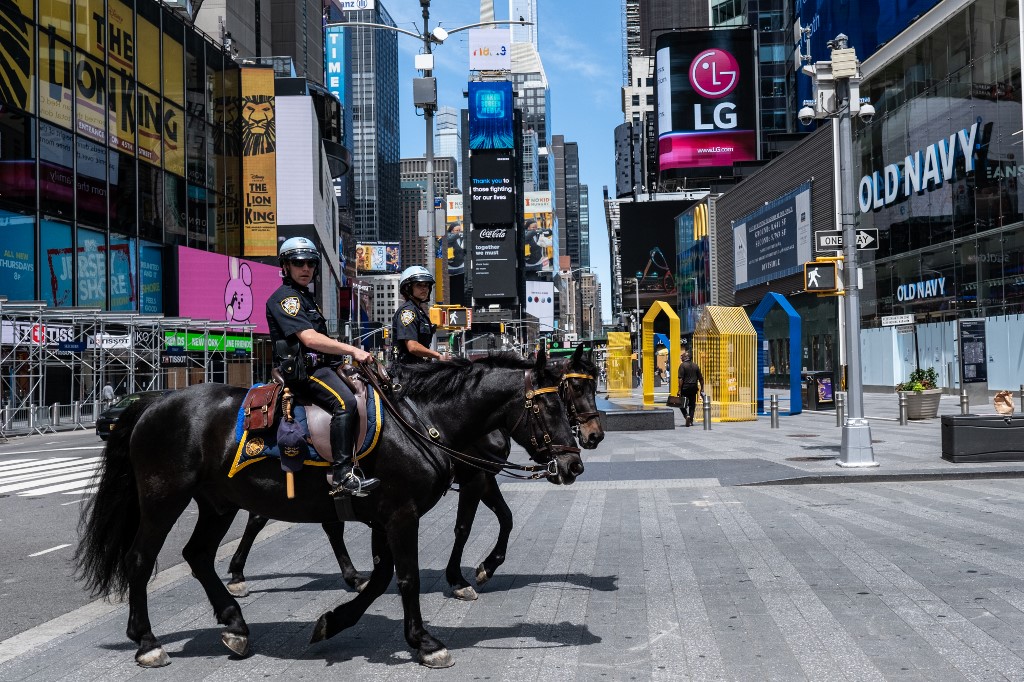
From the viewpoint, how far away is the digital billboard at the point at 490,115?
173625 mm

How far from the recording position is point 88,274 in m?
43.6

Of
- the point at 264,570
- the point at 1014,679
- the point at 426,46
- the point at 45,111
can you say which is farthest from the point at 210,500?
the point at 45,111

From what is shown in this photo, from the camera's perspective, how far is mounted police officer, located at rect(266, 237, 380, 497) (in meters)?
6.00

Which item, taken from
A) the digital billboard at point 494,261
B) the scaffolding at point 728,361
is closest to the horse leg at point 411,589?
the scaffolding at point 728,361

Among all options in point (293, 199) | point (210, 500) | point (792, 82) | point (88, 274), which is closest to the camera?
point (210, 500)

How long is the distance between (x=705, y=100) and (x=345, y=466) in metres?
92.5

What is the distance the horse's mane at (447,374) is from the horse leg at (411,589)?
3.31 feet

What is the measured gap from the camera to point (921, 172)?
44875 mm

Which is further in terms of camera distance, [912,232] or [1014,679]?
[912,232]

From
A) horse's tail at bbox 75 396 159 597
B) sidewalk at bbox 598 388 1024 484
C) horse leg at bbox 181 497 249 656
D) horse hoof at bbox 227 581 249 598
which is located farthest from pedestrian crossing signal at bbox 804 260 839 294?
horse's tail at bbox 75 396 159 597

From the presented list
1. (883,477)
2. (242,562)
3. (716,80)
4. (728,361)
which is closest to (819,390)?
(728,361)

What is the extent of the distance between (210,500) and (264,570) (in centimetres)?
262

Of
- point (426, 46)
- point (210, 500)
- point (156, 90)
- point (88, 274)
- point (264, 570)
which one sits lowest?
point (264, 570)

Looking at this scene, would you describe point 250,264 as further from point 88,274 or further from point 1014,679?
point 1014,679
